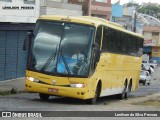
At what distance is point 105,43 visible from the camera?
2016cm

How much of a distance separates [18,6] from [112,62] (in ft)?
31.1

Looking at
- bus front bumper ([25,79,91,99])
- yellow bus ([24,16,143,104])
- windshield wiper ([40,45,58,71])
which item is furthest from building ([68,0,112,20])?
bus front bumper ([25,79,91,99])

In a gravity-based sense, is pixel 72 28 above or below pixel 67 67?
above

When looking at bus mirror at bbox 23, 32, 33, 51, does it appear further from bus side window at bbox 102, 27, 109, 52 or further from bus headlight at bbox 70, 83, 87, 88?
bus side window at bbox 102, 27, 109, 52

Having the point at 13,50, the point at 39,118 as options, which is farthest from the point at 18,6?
the point at 39,118

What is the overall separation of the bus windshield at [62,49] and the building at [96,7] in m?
35.7

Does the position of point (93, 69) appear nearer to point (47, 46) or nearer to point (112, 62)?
point (47, 46)

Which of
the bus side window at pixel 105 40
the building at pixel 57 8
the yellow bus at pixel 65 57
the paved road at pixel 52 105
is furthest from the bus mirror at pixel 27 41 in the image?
the building at pixel 57 8

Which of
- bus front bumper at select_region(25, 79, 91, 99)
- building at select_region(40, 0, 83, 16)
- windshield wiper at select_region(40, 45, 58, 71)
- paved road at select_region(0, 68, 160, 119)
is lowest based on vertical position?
paved road at select_region(0, 68, 160, 119)

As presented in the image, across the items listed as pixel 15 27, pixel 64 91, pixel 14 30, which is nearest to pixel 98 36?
pixel 64 91

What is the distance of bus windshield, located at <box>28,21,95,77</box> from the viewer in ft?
59.1

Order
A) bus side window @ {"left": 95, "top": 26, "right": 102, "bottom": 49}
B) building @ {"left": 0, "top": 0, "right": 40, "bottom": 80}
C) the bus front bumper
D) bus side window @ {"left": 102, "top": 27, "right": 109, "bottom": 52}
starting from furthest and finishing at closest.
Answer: building @ {"left": 0, "top": 0, "right": 40, "bottom": 80}
bus side window @ {"left": 102, "top": 27, "right": 109, "bottom": 52}
bus side window @ {"left": 95, "top": 26, "right": 102, "bottom": 49}
the bus front bumper

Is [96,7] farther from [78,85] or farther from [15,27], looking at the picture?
[78,85]

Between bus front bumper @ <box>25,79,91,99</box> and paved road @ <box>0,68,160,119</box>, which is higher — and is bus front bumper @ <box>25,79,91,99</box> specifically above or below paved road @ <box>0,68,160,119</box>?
above
